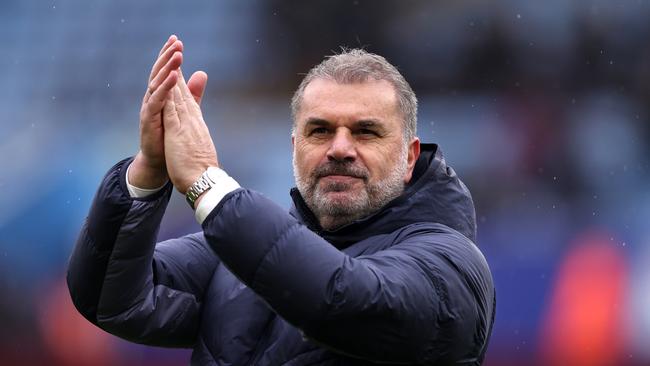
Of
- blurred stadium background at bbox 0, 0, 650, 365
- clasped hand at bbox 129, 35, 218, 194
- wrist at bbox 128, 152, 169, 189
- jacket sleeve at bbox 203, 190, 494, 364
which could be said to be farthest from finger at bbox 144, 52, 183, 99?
blurred stadium background at bbox 0, 0, 650, 365

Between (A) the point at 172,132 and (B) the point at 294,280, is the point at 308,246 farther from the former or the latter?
(A) the point at 172,132

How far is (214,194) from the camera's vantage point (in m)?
1.97

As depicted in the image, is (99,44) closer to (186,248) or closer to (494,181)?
(494,181)

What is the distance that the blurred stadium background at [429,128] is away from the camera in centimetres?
550

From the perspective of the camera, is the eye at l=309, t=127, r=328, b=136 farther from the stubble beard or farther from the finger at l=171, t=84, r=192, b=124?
the finger at l=171, t=84, r=192, b=124

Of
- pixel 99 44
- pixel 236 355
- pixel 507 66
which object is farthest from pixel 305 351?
pixel 99 44

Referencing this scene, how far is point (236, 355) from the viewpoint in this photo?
7.31ft

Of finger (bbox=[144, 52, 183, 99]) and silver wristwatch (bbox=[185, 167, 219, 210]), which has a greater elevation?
finger (bbox=[144, 52, 183, 99])

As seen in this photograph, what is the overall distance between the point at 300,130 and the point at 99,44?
4.80 m

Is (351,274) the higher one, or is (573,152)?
(351,274)

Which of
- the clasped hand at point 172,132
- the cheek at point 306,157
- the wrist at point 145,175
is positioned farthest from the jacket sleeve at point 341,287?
the cheek at point 306,157

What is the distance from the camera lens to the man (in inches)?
75.8

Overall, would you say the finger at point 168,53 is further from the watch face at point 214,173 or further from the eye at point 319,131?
the eye at point 319,131

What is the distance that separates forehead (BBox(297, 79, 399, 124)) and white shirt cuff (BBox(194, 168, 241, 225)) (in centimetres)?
42
